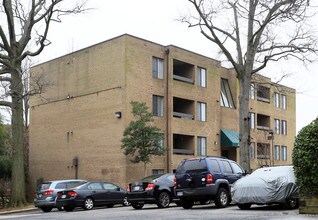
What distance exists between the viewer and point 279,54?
29844 millimetres

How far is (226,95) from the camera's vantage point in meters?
44.6

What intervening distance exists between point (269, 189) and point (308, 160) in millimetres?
1873

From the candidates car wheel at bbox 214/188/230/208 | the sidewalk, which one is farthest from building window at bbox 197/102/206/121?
car wheel at bbox 214/188/230/208

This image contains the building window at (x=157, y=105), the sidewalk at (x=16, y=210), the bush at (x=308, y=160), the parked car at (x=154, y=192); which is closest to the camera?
the bush at (x=308, y=160)

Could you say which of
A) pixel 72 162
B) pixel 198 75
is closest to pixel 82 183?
pixel 72 162

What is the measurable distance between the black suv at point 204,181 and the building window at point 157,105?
1771 cm

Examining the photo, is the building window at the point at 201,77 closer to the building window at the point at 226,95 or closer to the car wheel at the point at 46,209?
the building window at the point at 226,95

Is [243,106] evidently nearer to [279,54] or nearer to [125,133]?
[279,54]

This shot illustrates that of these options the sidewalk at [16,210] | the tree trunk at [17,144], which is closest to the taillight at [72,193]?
the sidewalk at [16,210]

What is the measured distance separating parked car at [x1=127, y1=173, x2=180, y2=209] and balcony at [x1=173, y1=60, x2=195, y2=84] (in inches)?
739

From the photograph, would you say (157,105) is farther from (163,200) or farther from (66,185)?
(163,200)

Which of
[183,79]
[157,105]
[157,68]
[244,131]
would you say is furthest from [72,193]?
[183,79]

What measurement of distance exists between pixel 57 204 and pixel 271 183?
11203 mm

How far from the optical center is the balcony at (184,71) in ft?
127
